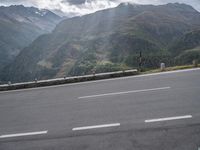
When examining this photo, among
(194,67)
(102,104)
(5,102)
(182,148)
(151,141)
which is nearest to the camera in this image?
(182,148)

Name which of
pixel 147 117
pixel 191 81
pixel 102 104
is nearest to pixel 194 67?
pixel 191 81

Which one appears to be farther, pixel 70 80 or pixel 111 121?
pixel 70 80

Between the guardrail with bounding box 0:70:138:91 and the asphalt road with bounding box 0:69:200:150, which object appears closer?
the asphalt road with bounding box 0:69:200:150

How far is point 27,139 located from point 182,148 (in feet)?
15.4

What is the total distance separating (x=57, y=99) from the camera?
13.3m

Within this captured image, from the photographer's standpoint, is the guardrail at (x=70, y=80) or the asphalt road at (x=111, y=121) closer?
the asphalt road at (x=111, y=121)

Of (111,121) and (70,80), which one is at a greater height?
(70,80)

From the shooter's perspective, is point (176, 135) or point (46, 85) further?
point (46, 85)

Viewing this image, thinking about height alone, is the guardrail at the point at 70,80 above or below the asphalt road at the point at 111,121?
above

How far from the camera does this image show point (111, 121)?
27.6 ft

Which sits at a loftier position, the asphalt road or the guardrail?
the guardrail

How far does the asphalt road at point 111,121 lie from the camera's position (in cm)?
678

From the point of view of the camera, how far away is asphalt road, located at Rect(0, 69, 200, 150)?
6.78 m

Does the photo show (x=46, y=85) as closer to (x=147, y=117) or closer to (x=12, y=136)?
(x=12, y=136)
